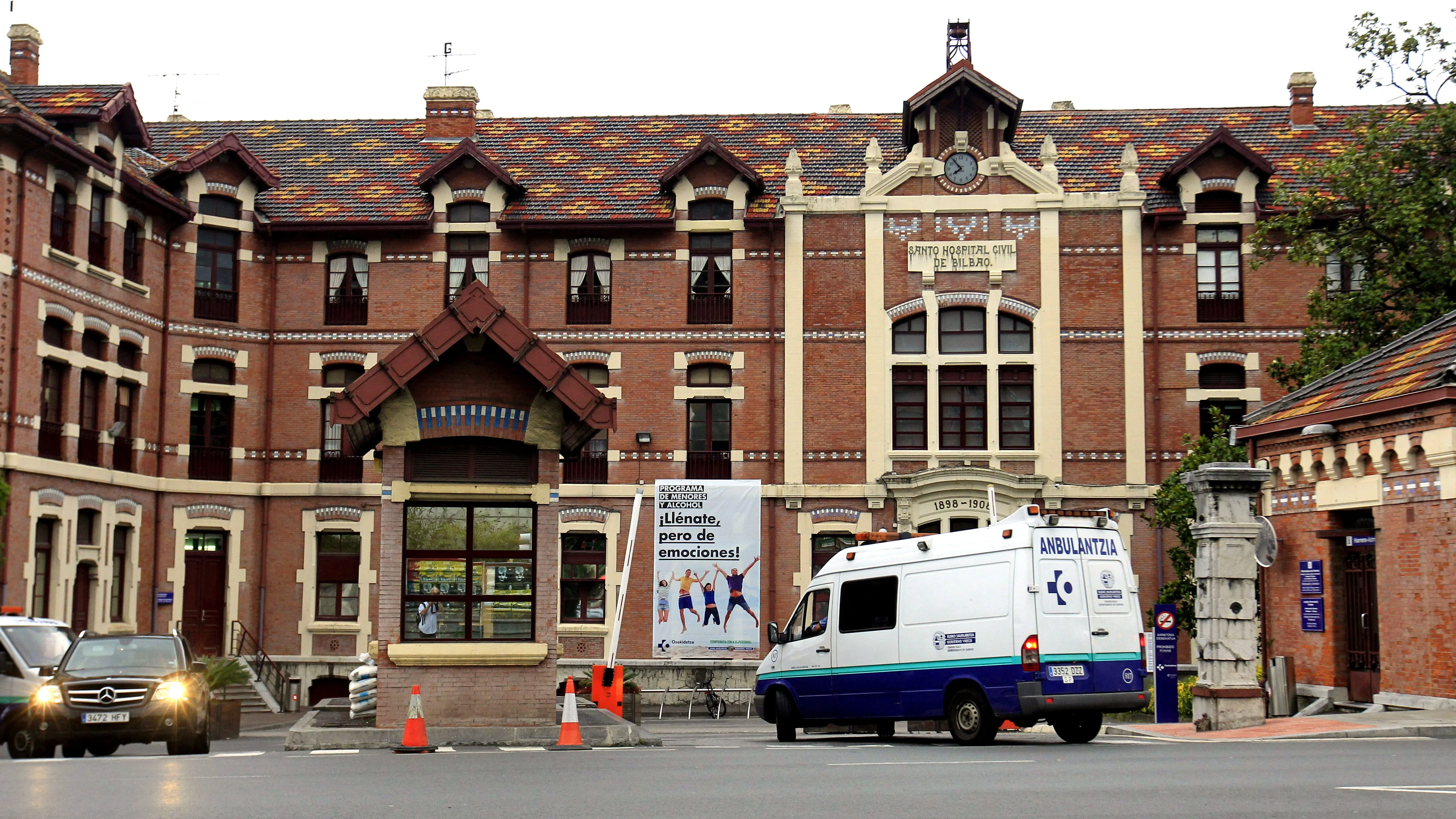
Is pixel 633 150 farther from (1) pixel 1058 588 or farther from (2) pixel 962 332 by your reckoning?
(1) pixel 1058 588

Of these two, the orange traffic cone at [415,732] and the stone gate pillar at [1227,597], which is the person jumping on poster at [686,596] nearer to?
the stone gate pillar at [1227,597]

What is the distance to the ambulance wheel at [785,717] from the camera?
2020 cm

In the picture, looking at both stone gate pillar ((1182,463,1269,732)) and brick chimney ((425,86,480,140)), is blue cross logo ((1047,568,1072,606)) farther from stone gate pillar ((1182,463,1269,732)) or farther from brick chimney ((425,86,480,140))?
brick chimney ((425,86,480,140))

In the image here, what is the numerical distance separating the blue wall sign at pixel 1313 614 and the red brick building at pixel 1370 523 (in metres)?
0.02

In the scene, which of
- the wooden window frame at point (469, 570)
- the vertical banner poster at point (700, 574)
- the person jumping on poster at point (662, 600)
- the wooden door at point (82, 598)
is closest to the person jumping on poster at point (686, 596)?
the vertical banner poster at point (700, 574)

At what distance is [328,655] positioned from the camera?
3491 centimetres

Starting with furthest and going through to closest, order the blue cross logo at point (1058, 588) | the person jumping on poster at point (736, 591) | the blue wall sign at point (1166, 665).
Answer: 1. the person jumping on poster at point (736, 591)
2. the blue wall sign at point (1166, 665)
3. the blue cross logo at point (1058, 588)

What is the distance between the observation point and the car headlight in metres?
18.8

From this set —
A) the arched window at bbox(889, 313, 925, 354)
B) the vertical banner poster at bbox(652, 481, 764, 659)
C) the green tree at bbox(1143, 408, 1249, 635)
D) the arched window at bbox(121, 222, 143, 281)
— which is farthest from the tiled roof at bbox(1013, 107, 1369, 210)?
the arched window at bbox(121, 222, 143, 281)

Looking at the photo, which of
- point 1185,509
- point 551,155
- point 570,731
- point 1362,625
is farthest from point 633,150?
point 570,731

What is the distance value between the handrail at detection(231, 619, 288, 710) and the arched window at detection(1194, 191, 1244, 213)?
23.2m

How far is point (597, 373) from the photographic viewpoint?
35281 millimetres

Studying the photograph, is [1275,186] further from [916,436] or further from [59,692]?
[59,692]

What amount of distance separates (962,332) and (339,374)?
14.6m
